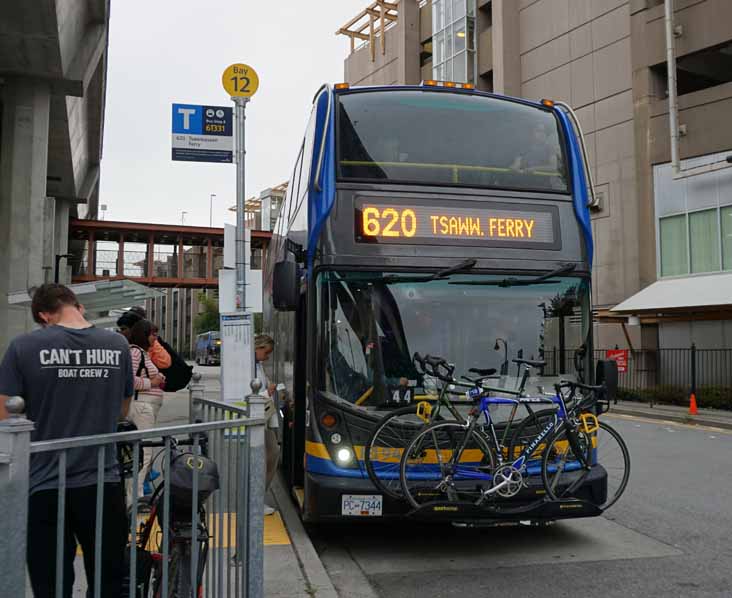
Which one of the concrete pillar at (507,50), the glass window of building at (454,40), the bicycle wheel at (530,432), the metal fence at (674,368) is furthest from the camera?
the glass window of building at (454,40)

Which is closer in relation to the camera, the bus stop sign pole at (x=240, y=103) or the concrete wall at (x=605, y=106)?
the bus stop sign pole at (x=240, y=103)

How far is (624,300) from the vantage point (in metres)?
26.0

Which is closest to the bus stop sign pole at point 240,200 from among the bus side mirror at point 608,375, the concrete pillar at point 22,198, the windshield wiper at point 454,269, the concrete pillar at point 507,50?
the windshield wiper at point 454,269

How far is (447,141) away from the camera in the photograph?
7020 millimetres

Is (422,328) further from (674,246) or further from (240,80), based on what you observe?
(674,246)

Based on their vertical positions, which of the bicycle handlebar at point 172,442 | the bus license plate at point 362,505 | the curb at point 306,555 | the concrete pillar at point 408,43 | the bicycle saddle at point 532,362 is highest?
the concrete pillar at point 408,43

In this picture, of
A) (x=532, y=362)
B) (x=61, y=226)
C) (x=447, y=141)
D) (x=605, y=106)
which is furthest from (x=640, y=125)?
(x=61, y=226)

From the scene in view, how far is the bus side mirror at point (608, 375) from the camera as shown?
6652 millimetres

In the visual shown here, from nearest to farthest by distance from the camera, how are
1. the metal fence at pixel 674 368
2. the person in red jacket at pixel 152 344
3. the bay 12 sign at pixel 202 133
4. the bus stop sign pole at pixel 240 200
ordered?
the person in red jacket at pixel 152 344 < the bus stop sign pole at pixel 240 200 < the bay 12 sign at pixel 202 133 < the metal fence at pixel 674 368

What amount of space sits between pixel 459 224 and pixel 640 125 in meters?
22.0

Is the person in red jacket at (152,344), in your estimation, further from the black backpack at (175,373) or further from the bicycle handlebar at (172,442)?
the bicycle handlebar at (172,442)

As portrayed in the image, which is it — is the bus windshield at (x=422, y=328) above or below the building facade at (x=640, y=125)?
below

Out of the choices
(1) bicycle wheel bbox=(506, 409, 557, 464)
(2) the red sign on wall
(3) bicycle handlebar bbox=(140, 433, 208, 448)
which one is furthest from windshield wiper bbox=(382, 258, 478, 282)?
(2) the red sign on wall

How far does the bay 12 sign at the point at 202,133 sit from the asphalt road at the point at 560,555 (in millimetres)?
5236
